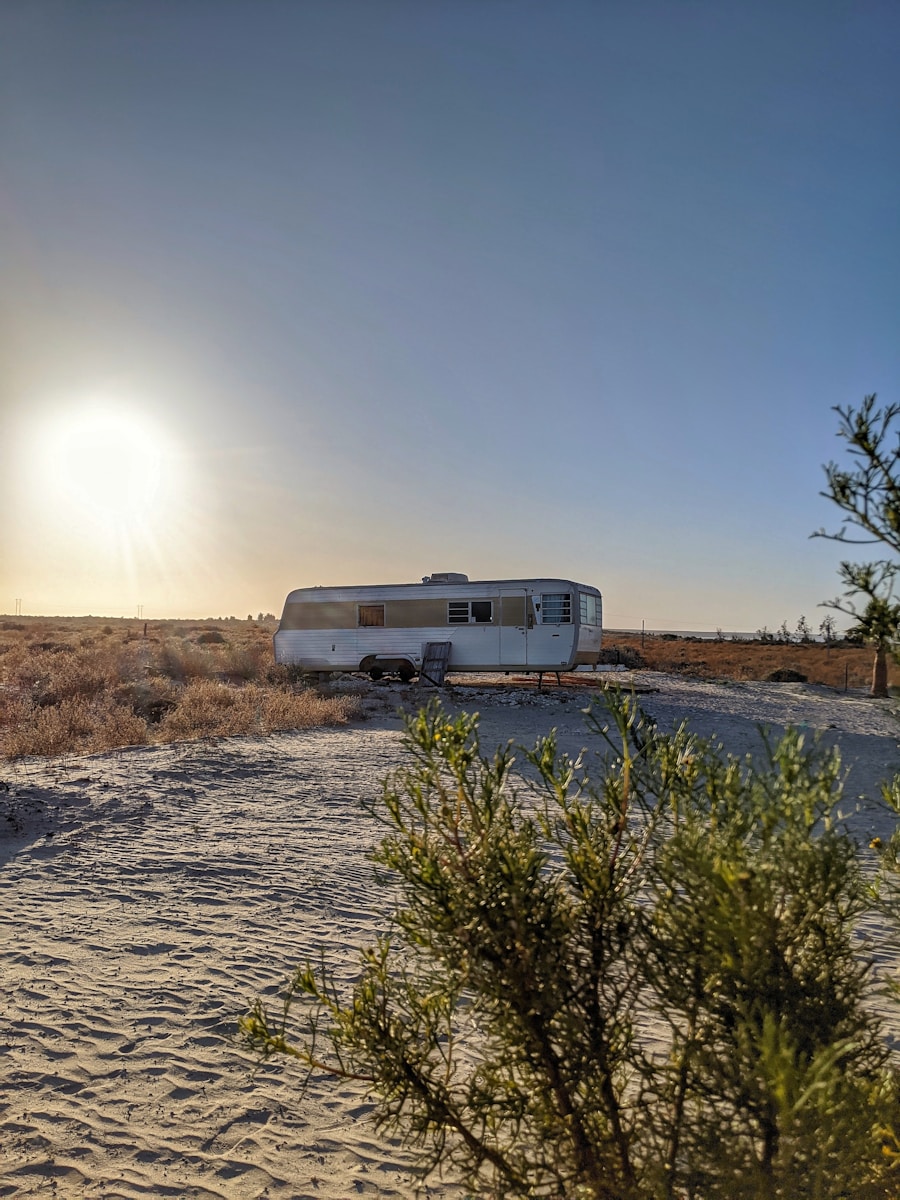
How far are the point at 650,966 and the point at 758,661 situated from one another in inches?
1373

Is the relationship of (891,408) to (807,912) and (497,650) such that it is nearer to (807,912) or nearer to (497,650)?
(807,912)

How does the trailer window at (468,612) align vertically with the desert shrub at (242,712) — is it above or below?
above

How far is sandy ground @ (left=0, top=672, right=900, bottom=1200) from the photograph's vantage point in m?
2.85

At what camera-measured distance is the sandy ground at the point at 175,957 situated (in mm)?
2854

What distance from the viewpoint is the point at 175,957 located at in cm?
452

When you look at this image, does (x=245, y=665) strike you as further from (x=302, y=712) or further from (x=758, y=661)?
(x=758, y=661)

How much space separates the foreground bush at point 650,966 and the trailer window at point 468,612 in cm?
1656

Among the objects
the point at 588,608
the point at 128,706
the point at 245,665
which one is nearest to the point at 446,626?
the point at 588,608

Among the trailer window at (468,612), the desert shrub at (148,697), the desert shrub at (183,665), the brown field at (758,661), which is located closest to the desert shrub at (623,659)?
the brown field at (758,661)

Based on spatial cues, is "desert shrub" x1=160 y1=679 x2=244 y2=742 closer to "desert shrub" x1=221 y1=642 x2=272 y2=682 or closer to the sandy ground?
the sandy ground

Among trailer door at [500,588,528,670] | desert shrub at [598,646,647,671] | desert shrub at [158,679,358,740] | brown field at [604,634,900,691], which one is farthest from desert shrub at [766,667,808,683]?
desert shrub at [158,679,358,740]

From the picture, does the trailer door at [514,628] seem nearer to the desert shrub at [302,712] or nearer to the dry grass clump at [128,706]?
the dry grass clump at [128,706]

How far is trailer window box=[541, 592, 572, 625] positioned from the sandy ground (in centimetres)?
831

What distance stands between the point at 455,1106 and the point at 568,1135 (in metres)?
0.30
